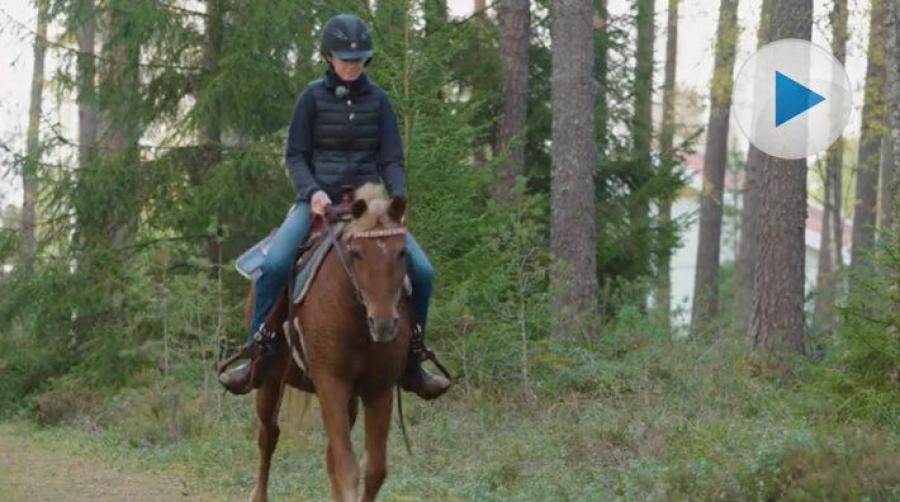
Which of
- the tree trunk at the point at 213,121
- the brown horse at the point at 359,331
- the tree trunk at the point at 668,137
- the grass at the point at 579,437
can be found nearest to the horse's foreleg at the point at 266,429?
the grass at the point at 579,437

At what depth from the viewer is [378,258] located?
33.2ft

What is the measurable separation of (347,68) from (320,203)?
0.89 meters

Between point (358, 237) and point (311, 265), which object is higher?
point (358, 237)

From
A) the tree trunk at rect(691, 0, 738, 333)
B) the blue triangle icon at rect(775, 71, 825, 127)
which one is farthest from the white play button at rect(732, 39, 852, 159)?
the tree trunk at rect(691, 0, 738, 333)

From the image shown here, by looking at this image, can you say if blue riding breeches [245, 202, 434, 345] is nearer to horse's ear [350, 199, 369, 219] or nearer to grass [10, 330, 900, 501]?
horse's ear [350, 199, 369, 219]

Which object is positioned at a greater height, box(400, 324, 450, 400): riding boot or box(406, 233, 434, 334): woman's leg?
box(406, 233, 434, 334): woman's leg

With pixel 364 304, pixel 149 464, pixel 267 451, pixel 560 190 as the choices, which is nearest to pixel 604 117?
pixel 560 190

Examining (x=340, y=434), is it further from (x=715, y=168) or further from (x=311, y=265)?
(x=715, y=168)

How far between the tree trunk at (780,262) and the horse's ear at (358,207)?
10.6 metres

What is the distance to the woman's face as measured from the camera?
1112 cm

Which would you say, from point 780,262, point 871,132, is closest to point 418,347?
point 780,262

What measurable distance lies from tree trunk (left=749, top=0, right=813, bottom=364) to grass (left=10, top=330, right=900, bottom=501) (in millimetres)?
1446

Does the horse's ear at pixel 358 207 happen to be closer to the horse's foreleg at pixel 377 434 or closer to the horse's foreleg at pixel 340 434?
the horse's foreleg at pixel 340 434

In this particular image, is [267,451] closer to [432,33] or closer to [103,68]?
[432,33]
